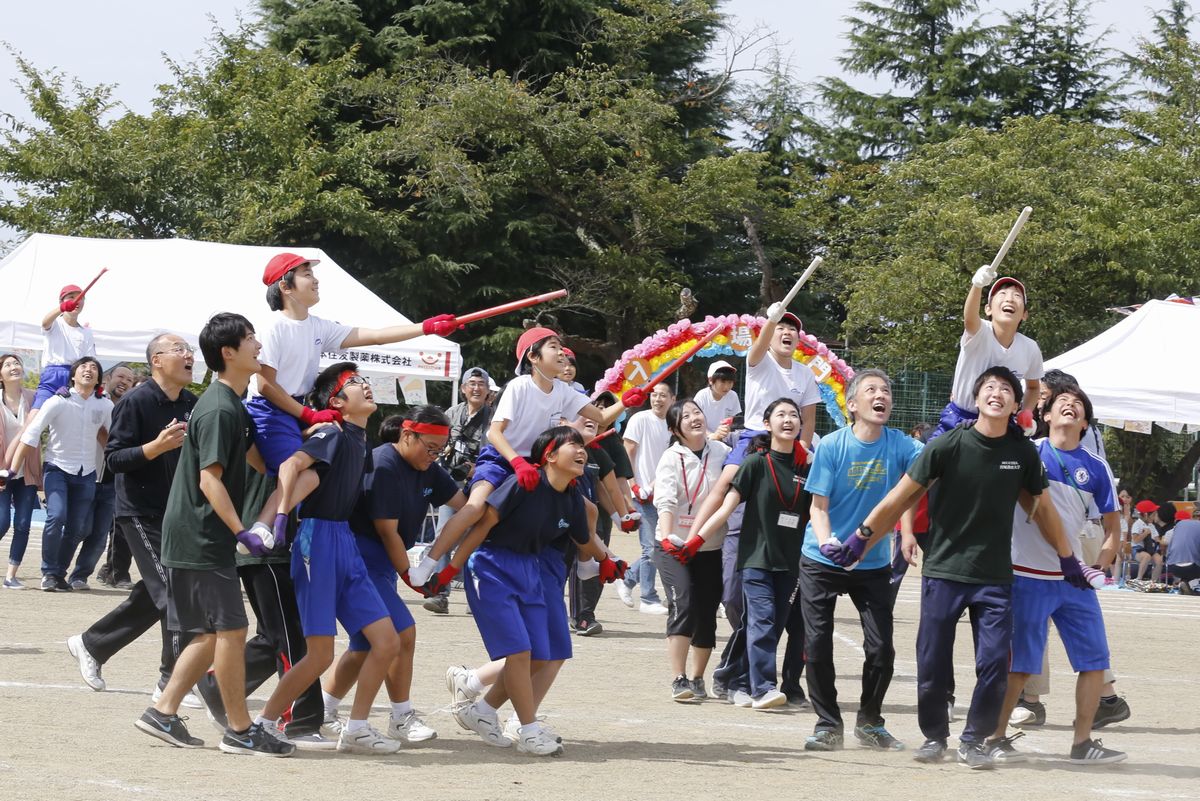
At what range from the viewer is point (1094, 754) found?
6.93m

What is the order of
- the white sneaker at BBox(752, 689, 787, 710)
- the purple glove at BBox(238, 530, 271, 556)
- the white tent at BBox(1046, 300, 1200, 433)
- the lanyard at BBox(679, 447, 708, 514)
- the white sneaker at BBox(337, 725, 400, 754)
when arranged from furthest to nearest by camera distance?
the white tent at BBox(1046, 300, 1200, 433), the lanyard at BBox(679, 447, 708, 514), the white sneaker at BBox(752, 689, 787, 710), the white sneaker at BBox(337, 725, 400, 754), the purple glove at BBox(238, 530, 271, 556)

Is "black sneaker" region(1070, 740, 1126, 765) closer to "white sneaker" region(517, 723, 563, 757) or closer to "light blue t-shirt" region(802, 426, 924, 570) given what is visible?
"light blue t-shirt" region(802, 426, 924, 570)

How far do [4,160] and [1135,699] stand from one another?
2635 centimetres

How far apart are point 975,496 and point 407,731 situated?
280 centimetres

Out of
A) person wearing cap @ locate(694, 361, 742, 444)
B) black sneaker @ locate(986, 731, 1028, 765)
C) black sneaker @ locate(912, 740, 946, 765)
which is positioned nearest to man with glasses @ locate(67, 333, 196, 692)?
black sneaker @ locate(912, 740, 946, 765)

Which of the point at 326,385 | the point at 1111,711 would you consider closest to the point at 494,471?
the point at 326,385

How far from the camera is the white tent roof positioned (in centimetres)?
1598

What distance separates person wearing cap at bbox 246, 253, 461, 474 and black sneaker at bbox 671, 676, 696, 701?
2645 mm

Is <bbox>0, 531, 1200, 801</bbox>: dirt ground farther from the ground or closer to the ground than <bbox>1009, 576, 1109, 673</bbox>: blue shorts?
closer to the ground

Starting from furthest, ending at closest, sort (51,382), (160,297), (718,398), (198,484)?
(160,297) < (51,382) < (718,398) < (198,484)

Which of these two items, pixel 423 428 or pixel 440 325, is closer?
pixel 423 428

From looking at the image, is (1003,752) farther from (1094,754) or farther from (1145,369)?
(1145,369)

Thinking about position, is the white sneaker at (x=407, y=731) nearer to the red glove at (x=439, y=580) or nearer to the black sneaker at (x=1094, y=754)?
the red glove at (x=439, y=580)

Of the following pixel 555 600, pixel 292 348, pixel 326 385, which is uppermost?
pixel 292 348
